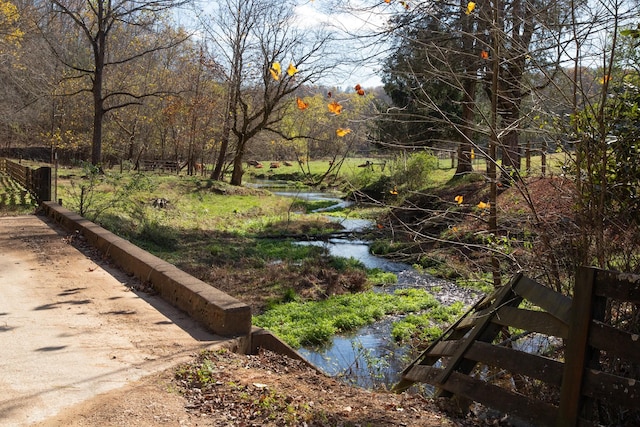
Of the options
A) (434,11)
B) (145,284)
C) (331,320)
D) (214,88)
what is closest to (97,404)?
(145,284)

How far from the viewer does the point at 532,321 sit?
4.04 m

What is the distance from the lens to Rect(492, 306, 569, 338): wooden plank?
3750 mm

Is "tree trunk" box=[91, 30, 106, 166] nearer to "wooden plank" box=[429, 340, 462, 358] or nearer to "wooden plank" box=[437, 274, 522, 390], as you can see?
"wooden plank" box=[429, 340, 462, 358]

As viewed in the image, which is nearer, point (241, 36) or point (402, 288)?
point (402, 288)

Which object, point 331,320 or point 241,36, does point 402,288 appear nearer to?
point 331,320

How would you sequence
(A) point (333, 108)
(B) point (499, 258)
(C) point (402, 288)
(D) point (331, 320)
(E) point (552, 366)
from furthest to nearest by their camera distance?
(C) point (402, 288) < (D) point (331, 320) < (B) point (499, 258) < (A) point (333, 108) < (E) point (552, 366)

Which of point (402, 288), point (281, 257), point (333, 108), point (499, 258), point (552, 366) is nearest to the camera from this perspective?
point (552, 366)

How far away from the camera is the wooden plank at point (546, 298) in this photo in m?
3.70

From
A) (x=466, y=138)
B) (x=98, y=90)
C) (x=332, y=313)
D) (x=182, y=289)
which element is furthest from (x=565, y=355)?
(x=98, y=90)

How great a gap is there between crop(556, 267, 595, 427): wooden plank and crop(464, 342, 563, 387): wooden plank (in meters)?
0.12

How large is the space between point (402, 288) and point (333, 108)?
897cm

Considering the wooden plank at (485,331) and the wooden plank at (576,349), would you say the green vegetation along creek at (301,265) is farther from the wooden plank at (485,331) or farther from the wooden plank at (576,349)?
the wooden plank at (576,349)

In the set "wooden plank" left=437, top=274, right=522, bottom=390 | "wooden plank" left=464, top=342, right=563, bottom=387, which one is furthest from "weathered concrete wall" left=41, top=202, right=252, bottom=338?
"wooden plank" left=464, top=342, right=563, bottom=387

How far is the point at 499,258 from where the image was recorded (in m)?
5.97
